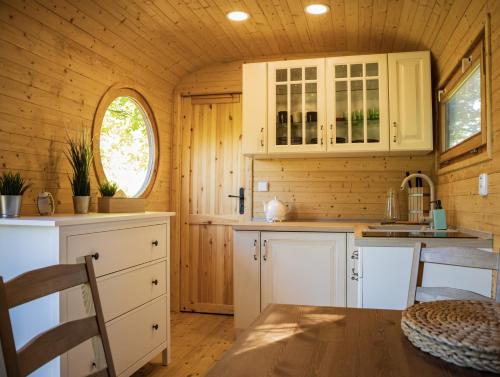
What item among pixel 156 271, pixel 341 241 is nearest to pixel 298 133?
pixel 341 241

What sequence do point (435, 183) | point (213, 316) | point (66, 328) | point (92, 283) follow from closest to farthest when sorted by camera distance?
point (66, 328)
point (92, 283)
point (435, 183)
point (213, 316)

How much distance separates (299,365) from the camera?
0.91 m

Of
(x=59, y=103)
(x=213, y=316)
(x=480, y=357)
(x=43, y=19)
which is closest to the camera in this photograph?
(x=480, y=357)

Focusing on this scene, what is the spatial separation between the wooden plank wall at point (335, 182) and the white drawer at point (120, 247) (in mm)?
1315

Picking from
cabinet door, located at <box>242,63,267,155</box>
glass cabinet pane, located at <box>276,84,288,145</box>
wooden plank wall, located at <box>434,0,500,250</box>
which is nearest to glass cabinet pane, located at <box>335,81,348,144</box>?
glass cabinet pane, located at <box>276,84,288,145</box>

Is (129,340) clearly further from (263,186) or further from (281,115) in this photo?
(281,115)

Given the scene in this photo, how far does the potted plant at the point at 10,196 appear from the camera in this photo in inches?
82.4

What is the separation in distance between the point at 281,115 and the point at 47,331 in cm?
286

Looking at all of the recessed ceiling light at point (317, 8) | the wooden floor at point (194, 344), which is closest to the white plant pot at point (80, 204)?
the wooden floor at point (194, 344)

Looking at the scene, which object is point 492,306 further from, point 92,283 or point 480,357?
point 92,283

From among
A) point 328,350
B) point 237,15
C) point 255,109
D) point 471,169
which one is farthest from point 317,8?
point 328,350

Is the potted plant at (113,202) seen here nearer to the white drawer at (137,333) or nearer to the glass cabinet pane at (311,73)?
the white drawer at (137,333)

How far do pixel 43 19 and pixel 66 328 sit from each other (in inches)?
86.9

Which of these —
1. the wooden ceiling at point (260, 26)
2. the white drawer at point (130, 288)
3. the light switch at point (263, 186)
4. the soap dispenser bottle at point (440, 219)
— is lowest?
the white drawer at point (130, 288)
